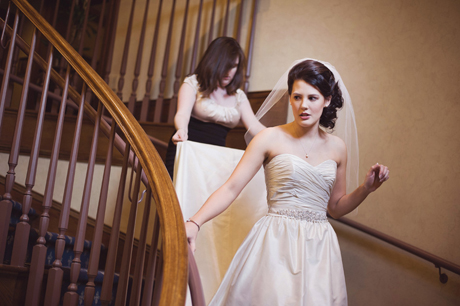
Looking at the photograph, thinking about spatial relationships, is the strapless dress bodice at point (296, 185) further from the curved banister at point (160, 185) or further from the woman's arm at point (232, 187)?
the curved banister at point (160, 185)

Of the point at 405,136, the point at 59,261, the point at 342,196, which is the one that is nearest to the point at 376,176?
the point at 342,196

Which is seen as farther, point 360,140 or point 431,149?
point 360,140

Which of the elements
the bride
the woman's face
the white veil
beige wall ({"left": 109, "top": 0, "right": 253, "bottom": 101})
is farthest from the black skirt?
beige wall ({"left": 109, "top": 0, "right": 253, "bottom": 101})

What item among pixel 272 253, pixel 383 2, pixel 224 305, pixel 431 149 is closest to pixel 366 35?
pixel 383 2

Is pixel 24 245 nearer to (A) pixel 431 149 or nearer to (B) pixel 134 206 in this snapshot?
(B) pixel 134 206

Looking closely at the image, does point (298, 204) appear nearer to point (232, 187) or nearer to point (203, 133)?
point (232, 187)

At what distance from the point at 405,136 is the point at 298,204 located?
69.8 inches

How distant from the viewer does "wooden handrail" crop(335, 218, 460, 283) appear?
261 centimetres

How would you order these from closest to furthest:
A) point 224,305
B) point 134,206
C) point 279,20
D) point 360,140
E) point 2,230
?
1. point 224,305
2. point 134,206
3. point 2,230
4. point 360,140
5. point 279,20

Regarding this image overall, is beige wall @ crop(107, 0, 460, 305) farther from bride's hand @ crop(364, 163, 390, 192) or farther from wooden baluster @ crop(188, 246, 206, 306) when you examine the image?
wooden baluster @ crop(188, 246, 206, 306)

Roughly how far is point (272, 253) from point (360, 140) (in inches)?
78.3

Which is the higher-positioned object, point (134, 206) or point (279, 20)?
point (279, 20)

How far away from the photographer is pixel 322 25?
3.71 metres

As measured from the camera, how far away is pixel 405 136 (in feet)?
10.2
